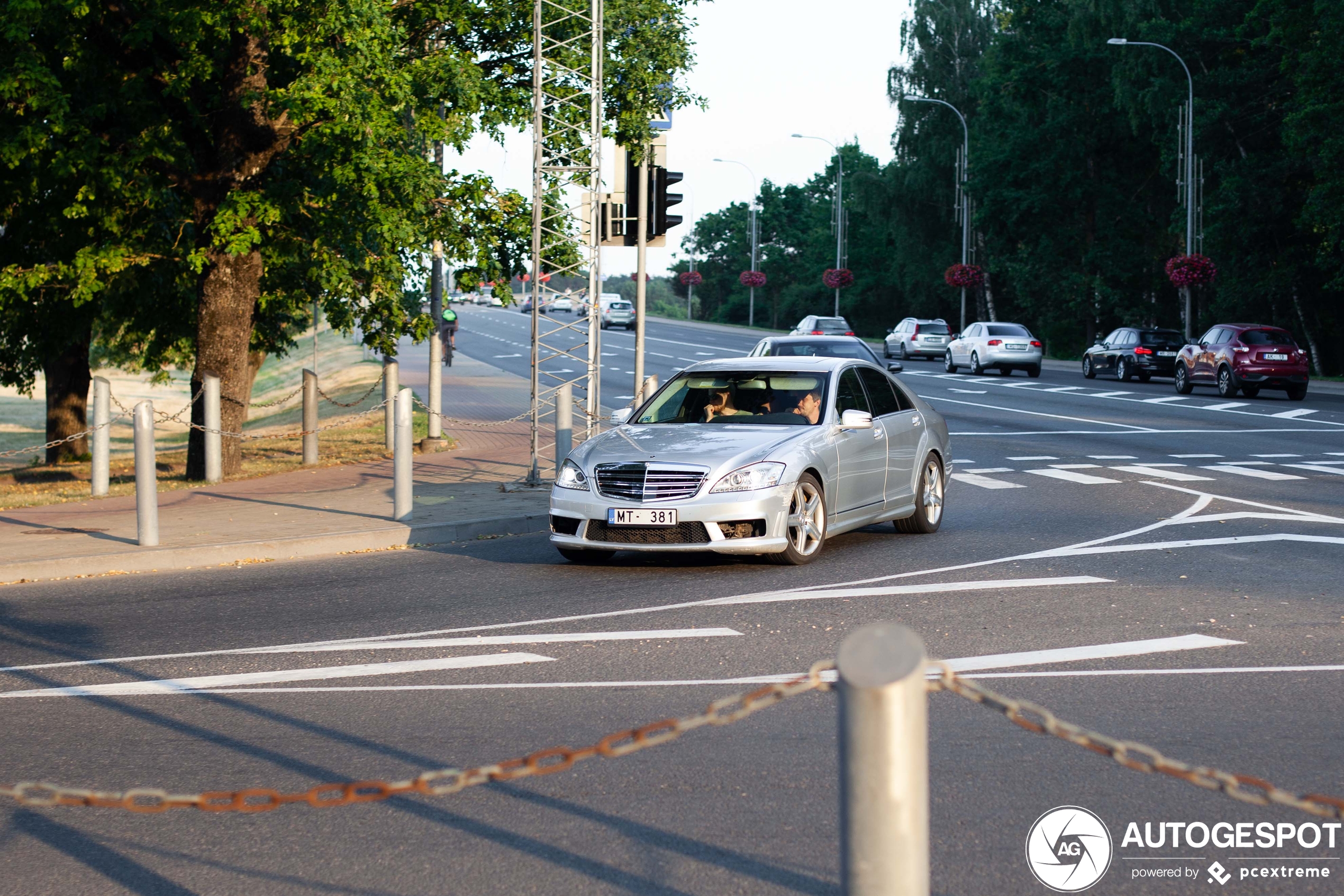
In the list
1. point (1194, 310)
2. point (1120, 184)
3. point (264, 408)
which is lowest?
point (264, 408)

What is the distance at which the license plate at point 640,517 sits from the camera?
1045cm

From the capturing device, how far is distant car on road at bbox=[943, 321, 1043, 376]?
1816 inches

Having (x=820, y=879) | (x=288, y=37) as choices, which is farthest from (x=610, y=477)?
(x=288, y=37)

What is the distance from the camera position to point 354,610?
369 inches

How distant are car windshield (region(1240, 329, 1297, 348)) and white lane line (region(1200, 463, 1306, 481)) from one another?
16.1 meters

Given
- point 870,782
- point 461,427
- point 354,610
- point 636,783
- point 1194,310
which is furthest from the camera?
point 1194,310

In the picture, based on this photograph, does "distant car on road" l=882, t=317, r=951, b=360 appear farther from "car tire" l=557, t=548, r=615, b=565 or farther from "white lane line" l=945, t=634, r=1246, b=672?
"white lane line" l=945, t=634, r=1246, b=672

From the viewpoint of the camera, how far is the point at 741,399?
12031 millimetres

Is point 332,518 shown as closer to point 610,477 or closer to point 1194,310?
point 610,477

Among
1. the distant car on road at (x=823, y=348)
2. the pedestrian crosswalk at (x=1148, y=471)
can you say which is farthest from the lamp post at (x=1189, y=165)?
the pedestrian crosswalk at (x=1148, y=471)

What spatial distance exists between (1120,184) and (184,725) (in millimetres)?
58246

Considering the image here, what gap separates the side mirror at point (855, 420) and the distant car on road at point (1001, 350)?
3570 centimetres

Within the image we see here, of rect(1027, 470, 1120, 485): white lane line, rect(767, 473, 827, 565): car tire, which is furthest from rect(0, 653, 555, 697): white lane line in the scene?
rect(1027, 470, 1120, 485): white lane line

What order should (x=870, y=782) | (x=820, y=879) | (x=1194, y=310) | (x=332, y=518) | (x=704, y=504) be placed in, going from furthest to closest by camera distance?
(x=1194, y=310), (x=332, y=518), (x=704, y=504), (x=820, y=879), (x=870, y=782)
